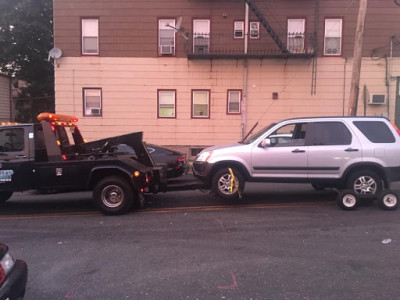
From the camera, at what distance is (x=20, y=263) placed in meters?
3.46

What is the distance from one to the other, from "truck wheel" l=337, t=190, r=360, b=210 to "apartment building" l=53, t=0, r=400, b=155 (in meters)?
9.66

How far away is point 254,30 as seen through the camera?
16969mm

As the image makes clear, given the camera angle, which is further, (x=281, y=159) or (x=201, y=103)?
(x=201, y=103)

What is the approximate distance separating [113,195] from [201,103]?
10.6 m

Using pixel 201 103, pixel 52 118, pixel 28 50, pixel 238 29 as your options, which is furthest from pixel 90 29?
pixel 52 118

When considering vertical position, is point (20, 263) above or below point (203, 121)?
below

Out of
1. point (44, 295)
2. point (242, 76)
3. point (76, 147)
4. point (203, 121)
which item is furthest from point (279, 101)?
point (44, 295)

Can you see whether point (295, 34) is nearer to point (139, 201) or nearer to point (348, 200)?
point (348, 200)

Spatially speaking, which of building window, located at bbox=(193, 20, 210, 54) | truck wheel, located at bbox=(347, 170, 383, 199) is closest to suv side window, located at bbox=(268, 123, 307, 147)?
truck wheel, located at bbox=(347, 170, 383, 199)

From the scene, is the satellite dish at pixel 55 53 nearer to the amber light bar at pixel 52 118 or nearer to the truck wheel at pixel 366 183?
the amber light bar at pixel 52 118

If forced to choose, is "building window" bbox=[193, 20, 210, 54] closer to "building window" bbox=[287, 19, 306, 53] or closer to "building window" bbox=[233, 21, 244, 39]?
"building window" bbox=[233, 21, 244, 39]

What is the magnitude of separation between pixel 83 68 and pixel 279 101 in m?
9.25

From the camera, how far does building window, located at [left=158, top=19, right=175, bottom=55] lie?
1706 centimetres

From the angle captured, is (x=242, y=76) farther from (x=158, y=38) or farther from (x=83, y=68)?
(x=83, y=68)
